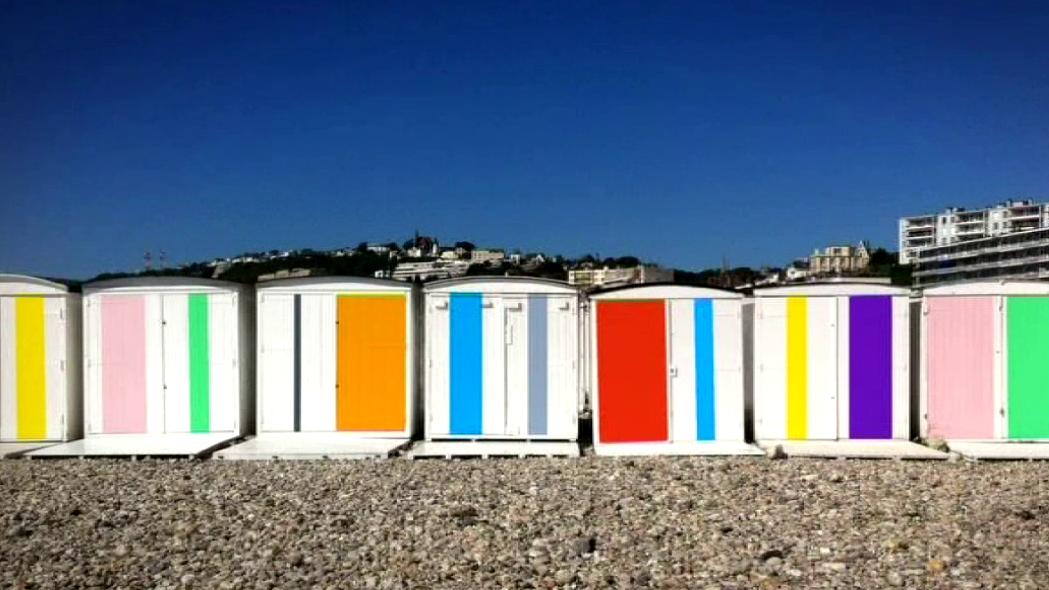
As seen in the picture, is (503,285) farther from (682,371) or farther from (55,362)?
(55,362)

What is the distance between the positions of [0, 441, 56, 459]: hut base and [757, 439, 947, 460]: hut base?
8.90 metres

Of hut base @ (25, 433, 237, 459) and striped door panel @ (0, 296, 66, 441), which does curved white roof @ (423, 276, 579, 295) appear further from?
striped door panel @ (0, 296, 66, 441)

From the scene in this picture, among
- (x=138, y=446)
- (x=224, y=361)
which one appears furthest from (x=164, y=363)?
(x=138, y=446)

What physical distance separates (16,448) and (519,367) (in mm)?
6322

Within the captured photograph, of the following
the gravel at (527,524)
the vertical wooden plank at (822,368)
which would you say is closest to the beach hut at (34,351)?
the gravel at (527,524)

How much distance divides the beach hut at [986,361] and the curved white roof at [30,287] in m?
10.8

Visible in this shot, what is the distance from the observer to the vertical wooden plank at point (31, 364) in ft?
39.1

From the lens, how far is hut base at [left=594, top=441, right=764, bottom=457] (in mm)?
10906

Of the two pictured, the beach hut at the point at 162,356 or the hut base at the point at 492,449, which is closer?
the hut base at the point at 492,449

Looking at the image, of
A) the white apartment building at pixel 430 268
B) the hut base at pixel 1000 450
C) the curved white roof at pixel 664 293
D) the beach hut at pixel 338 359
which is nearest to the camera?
the hut base at pixel 1000 450

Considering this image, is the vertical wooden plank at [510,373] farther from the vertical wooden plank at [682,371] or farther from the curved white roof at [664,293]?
the vertical wooden plank at [682,371]

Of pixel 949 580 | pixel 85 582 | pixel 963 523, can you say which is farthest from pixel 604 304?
pixel 85 582

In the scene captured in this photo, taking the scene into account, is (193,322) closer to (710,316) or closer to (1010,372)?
(710,316)

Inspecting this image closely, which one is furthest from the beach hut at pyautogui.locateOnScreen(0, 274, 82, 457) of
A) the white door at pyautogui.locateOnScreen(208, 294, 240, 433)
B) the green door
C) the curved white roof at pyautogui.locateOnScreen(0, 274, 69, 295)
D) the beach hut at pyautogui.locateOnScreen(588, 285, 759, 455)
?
the green door
